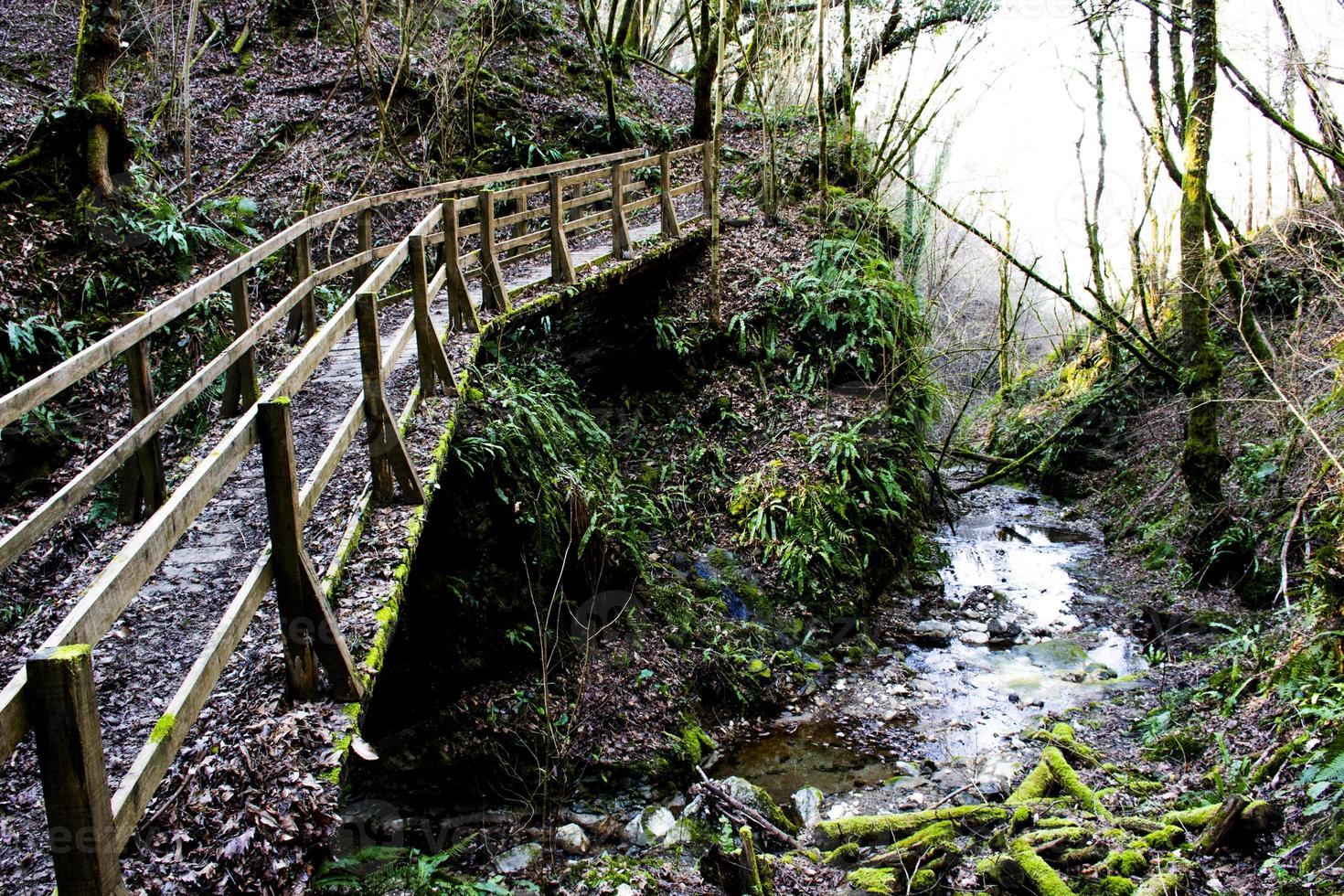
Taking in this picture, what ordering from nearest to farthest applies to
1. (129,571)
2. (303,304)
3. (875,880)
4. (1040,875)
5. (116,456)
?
1. (129,571)
2. (116,456)
3. (1040,875)
4. (875,880)
5. (303,304)

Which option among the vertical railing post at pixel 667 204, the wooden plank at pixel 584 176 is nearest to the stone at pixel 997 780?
the wooden plank at pixel 584 176

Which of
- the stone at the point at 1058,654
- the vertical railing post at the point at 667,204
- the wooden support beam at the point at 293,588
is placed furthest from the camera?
the vertical railing post at the point at 667,204

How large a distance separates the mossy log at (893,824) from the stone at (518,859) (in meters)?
2.03

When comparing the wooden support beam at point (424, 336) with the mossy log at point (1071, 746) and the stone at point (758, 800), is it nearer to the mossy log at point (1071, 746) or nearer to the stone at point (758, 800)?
the stone at point (758, 800)

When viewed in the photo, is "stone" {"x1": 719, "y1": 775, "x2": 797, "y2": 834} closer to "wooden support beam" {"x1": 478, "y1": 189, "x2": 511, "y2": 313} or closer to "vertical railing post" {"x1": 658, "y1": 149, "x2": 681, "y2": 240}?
"wooden support beam" {"x1": 478, "y1": 189, "x2": 511, "y2": 313}

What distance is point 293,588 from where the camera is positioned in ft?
11.1

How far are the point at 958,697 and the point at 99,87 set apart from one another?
1078 centimetres

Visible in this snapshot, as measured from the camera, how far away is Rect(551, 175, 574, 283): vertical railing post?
30.6 feet

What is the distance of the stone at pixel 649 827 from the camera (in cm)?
629

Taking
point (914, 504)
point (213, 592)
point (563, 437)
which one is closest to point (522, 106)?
point (563, 437)

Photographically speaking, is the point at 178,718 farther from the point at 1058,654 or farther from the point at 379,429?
the point at 1058,654

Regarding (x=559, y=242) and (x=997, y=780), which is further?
(x=559, y=242)

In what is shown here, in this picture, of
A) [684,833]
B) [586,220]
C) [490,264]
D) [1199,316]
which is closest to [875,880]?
[684,833]

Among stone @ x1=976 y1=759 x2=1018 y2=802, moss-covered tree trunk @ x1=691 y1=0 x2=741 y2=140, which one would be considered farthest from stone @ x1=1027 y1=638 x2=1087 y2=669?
moss-covered tree trunk @ x1=691 y1=0 x2=741 y2=140
